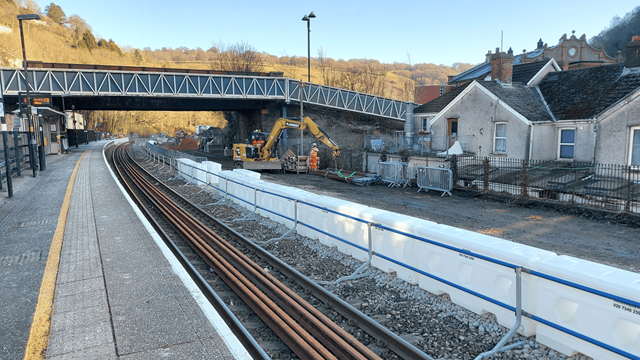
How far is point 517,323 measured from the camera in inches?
207

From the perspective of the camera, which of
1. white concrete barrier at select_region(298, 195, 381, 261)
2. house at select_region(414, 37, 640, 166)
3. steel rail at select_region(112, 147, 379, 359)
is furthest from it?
house at select_region(414, 37, 640, 166)

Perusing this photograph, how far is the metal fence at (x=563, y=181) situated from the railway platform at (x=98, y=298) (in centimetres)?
1392

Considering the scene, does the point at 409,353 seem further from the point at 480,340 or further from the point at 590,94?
the point at 590,94

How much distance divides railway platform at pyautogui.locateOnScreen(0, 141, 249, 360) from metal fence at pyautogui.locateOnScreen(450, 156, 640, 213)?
13.9m

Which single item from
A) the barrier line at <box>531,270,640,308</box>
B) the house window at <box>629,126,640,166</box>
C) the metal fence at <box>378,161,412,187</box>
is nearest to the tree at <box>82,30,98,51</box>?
the metal fence at <box>378,161,412,187</box>

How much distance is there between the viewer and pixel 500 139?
23453 mm

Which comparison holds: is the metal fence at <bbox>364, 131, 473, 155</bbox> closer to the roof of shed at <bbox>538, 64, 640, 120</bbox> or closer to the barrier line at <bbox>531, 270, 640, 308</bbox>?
the roof of shed at <bbox>538, 64, 640, 120</bbox>

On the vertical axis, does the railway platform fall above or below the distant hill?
below

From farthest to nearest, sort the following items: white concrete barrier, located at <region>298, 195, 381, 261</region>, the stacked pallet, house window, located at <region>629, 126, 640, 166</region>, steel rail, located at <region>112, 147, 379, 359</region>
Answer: the stacked pallet < house window, located at <region>629, 126, 640, 166</region> < white concrete barrier, located at <region>298, 195, 381, 261</region> < steel rail, located at <region>112, 147, 379, 359</region>

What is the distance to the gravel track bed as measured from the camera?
5.26m

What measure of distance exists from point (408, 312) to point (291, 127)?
23343 millimetres

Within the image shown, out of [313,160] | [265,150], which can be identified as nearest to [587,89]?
[313,160]

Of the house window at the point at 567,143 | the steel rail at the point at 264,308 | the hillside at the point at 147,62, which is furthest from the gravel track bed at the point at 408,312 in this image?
the hillside at the point at 147,62

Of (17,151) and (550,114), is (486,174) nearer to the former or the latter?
(550,114)
